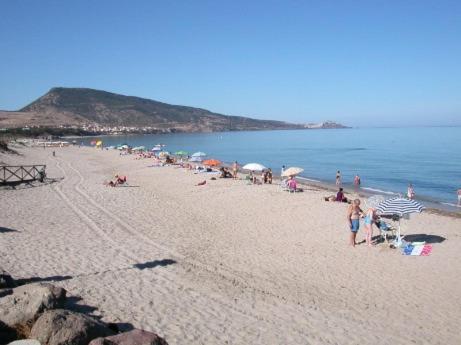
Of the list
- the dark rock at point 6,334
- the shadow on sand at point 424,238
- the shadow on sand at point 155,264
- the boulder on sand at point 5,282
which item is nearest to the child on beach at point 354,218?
the shadow on sand at point 424,238

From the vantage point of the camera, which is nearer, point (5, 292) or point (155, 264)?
point (5, 292)

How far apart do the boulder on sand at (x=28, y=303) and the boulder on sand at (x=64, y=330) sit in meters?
0.63

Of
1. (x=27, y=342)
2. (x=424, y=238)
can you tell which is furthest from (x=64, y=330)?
(x=424, y=238)

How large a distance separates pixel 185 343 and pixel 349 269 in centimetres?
553

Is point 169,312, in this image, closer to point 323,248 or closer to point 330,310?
point 330,310

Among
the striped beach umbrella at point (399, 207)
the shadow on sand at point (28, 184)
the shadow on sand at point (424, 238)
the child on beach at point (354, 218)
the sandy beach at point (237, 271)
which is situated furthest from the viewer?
the shadow on sand at point (28, 184)

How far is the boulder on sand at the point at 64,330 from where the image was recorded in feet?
15.0

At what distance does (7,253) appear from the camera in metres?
9.87

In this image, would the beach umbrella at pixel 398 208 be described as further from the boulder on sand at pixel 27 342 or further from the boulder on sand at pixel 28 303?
the boulder on sand at pixel 27 342

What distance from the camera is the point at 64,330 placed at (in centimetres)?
463

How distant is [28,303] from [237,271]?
5149mm

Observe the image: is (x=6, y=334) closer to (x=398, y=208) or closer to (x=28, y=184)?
(x=398, y=208)

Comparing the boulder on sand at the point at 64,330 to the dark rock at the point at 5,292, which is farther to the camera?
the dark rock at the point at 5,292

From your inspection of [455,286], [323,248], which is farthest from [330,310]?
[323,248]
